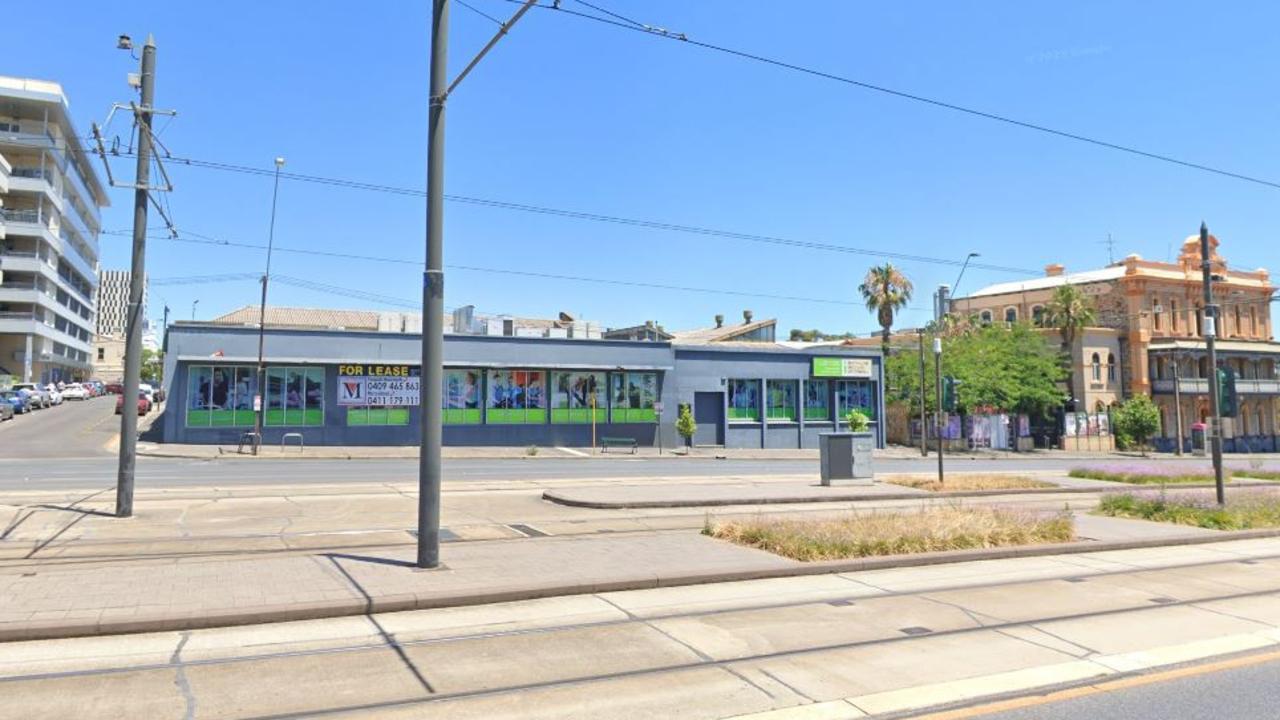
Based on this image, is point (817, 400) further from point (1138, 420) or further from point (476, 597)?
point (476, 597)

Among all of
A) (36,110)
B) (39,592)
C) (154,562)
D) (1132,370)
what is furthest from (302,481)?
(36,110)

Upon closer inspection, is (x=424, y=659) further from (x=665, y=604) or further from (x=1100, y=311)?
(x=1100, y=311)

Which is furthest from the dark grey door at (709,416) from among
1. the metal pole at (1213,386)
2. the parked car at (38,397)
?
the parked car at (38,397)

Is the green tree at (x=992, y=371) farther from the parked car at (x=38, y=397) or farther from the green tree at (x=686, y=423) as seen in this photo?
the parked car at (x=38, y=397)

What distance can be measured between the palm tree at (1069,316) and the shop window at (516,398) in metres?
37.6

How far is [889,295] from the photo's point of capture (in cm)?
5644

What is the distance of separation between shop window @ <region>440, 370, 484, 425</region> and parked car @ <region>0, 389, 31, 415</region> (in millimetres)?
25868

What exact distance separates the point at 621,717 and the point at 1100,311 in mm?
67925

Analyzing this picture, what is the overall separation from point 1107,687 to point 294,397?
36.8 m

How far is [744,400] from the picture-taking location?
47.0 meters

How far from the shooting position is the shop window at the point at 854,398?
162ft

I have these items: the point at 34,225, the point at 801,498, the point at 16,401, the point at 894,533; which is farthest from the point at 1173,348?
the point at 34,225

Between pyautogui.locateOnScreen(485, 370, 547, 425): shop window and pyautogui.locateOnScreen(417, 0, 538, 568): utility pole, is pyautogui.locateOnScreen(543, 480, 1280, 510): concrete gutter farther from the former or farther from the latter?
pyautogui.locateOnScreen(485, 370, 547, 425): shop window

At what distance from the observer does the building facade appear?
59.9m
